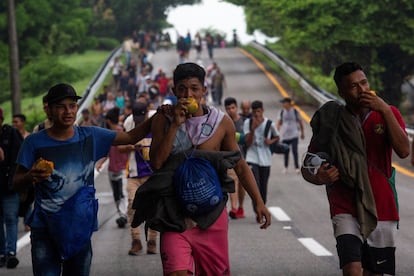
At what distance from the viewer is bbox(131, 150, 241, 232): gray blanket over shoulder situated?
7.23 meters

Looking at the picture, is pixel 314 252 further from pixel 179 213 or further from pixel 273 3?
pixel 273 3

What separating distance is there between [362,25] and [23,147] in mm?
37533

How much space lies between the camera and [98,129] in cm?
787

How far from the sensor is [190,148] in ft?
24.1

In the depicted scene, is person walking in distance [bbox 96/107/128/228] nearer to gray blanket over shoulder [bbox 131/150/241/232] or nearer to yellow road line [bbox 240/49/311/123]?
Result: gray blanket over shoulder [bbox 131/150/241/232]

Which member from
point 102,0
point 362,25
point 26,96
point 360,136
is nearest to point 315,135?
point 360,136

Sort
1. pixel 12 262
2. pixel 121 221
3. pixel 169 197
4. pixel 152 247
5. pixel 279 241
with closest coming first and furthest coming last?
pixel 169 197 → pixel 12 262 → pixel 152 247 → pixel 279 241 → pixel 121 221

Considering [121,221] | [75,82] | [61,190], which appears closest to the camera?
[61,190]

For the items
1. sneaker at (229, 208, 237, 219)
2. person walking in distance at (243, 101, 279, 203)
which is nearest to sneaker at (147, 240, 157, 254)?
person walking in distance at (243, 101, 279, 203)

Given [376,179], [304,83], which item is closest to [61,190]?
[376,179]

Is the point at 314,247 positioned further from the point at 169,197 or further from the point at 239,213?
the point at 169,197

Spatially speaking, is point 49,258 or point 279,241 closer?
point 49,258

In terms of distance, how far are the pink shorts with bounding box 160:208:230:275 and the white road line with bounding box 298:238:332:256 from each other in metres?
5.26

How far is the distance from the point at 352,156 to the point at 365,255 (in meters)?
0.74
